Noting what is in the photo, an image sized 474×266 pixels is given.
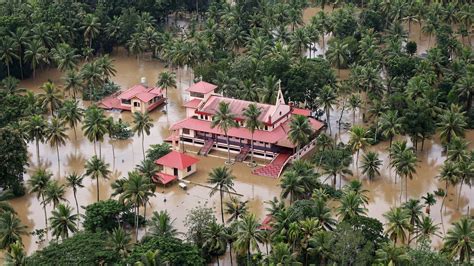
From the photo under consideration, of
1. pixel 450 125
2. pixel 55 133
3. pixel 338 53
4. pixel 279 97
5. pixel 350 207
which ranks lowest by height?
pixel 350 207

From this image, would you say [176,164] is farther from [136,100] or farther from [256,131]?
[136,100]

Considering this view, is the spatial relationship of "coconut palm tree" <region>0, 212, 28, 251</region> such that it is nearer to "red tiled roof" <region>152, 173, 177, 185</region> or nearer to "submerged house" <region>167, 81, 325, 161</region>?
"red tiled roof" <region>152, 173, 177, 185</region>

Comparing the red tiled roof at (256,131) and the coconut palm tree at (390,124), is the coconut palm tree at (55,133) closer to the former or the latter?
the red tiled roof at (256,131)

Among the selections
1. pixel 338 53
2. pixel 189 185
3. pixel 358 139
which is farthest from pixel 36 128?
pixel 338 53

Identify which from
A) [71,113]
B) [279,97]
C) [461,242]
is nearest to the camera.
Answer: [461,242]

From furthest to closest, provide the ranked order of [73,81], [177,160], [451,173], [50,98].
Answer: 1. [73,81]
2. [50,98]
3. [177,160]
4. [451,173]

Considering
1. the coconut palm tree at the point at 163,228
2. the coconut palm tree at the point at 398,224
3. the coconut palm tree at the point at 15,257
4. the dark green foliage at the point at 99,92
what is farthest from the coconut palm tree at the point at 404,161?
the dark green foliage at the point at 99,92

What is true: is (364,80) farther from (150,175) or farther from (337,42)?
(150,175)
